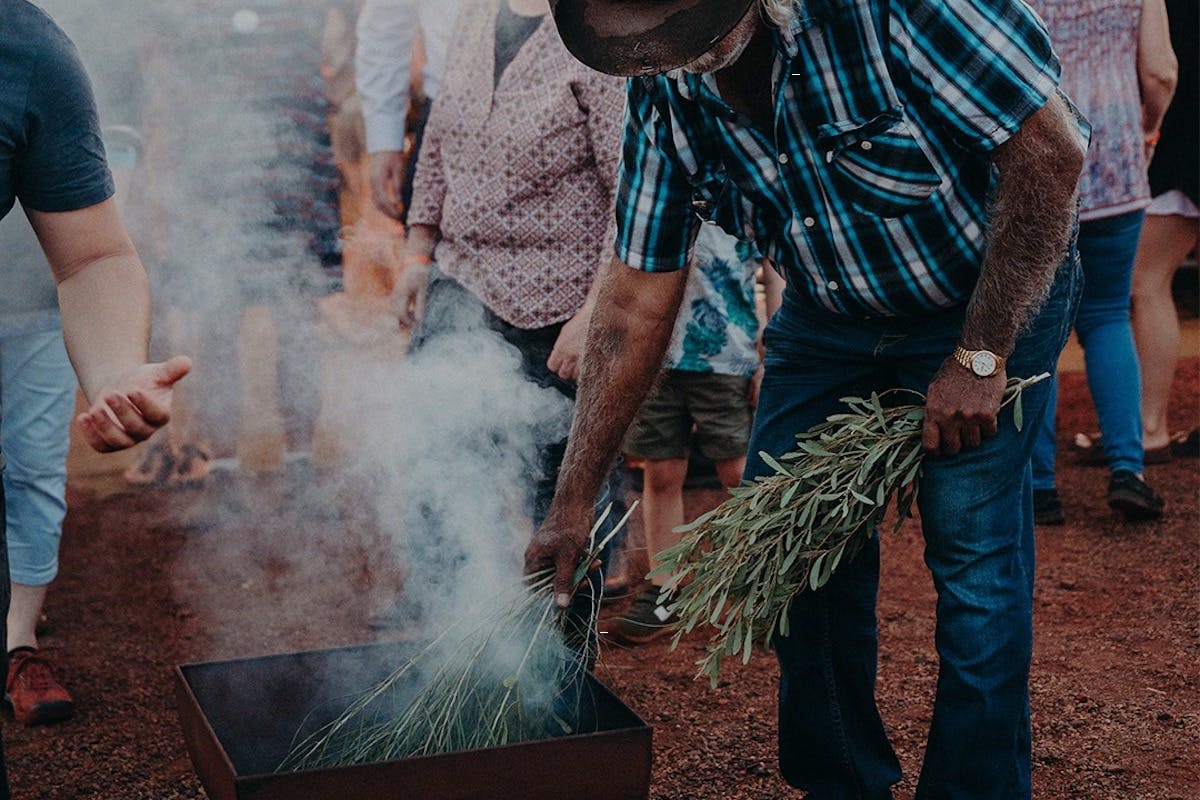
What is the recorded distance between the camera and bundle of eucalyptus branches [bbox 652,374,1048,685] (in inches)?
97.0

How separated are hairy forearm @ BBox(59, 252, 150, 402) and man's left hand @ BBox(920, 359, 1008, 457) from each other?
138cm

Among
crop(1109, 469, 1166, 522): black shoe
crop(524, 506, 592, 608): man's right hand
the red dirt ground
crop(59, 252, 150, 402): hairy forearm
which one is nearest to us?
crop(59, 252, 150, 402): hairy forearm

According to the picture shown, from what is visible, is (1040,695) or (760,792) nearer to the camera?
(760,792)

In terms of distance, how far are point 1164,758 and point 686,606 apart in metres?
1.49

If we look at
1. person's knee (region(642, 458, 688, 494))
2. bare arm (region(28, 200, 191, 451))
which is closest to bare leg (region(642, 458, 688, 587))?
person's knee (region(642, 458, 688, 494))

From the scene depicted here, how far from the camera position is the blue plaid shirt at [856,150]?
221 cm

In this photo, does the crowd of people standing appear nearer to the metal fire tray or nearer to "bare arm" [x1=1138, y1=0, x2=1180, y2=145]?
the metal fire tray

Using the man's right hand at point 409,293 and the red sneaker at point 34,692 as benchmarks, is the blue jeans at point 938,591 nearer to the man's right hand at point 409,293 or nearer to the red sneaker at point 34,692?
the man's right hand at point 409,293

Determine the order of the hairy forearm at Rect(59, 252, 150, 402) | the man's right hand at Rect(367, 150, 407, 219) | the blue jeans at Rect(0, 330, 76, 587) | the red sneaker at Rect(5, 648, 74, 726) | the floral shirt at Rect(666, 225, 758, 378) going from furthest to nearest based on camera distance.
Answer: the man's right hand at Rect(367, 150, 407, 219) < the floral shirt at Rect(666, 225, 758, 378) < the blue jeans at Rect(0, 330, 76, 587) < the red sneaker at Rect(5, 648, 74, 726) < the hairy forearm at Rect(59, 252, 150, 402)

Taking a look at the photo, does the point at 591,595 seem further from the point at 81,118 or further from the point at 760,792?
the point at 81,118

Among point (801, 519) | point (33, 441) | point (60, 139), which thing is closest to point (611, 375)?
point (801, 519)

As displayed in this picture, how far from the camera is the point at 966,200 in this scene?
240cm

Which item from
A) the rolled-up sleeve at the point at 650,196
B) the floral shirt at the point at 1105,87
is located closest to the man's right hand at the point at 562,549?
the rolled-up sleeve at the point at 650,196

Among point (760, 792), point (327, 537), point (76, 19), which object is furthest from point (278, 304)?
point (760, 792)
